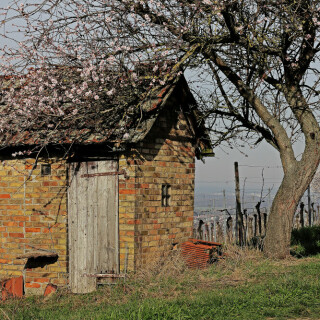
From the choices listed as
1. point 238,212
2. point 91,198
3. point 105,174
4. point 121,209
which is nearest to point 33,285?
A: point 91,198

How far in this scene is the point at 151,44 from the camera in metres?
9.47

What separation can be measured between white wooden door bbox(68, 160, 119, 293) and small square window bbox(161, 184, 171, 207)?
1349mm

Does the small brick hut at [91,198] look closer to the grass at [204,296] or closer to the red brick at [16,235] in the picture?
the red brick at [16,235]

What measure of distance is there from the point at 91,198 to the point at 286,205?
429 centimetres

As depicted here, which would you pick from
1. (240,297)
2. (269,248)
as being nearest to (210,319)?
(240,297)

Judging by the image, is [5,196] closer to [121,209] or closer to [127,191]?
[121,209]

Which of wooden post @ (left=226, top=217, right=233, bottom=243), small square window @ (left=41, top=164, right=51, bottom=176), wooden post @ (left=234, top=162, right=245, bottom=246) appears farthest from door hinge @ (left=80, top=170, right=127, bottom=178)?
wooden post @ (left=226, top=217, right=233, bottom=243)

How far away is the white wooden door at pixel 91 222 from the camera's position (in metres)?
9.25

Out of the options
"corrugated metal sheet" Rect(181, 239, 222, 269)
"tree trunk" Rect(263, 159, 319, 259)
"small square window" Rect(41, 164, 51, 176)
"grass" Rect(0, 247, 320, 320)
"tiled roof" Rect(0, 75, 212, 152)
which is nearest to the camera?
"grass" Rect(0, 247, 320, 320)

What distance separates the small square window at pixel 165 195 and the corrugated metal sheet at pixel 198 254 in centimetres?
98

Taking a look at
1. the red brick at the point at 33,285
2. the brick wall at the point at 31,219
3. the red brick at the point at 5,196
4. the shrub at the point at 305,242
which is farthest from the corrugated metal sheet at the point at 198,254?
the red brick at the point at 5,196

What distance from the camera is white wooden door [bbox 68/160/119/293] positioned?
925cm

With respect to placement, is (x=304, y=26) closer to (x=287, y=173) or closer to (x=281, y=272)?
(x=287, y=173)

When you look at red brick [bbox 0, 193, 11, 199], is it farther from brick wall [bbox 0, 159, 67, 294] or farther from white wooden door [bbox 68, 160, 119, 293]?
white wooden door [bbox 68, 160, 119, 293]
